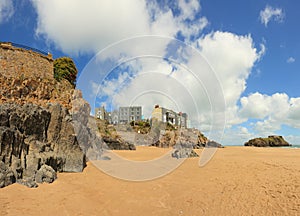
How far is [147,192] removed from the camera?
25.1 feet

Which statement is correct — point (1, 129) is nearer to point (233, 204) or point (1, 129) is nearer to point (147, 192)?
point (147, 192)

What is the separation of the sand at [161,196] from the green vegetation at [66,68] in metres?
18.0

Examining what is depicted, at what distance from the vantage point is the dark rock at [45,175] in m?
7.24

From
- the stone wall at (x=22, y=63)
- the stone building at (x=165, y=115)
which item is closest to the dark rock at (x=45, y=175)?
the stone wall at (x=22, y=63)

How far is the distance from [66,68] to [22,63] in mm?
11069

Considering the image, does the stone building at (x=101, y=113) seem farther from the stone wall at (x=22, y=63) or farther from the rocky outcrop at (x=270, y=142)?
the rocky outcrop at (x=270, y=142)

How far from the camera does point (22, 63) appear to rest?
1446cm

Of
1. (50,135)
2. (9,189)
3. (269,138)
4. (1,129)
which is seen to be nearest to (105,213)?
(9,189)

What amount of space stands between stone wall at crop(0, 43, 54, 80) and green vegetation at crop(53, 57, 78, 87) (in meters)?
7.23

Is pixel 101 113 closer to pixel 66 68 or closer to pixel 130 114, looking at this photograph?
pixel 130 114

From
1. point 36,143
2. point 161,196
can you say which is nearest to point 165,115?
point 36,143

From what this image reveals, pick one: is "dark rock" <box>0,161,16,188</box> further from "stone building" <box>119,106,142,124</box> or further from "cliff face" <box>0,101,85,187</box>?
"stone building" <box>119,106,142,124</box>

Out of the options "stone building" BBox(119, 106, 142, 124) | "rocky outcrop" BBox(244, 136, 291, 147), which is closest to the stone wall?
"stone building" BBox(119, 106, 142, 124)

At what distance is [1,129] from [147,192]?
5.58m
